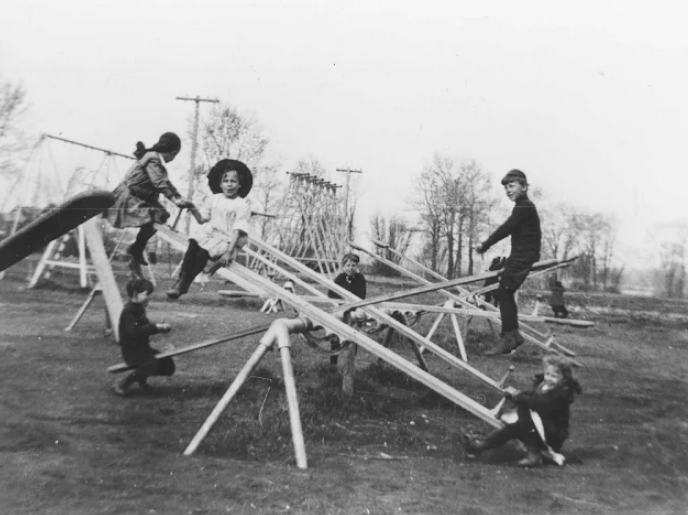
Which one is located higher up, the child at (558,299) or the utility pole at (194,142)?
the utility pole at (194,142)

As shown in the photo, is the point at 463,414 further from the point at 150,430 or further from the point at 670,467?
the point at 150,430

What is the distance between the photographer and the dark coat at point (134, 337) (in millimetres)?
4621

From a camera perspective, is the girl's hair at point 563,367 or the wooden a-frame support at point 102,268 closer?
the girl's hair at point 563,367

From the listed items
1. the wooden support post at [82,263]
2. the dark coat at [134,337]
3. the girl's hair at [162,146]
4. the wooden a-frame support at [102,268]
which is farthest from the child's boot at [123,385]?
the wooden support post at [82,263]

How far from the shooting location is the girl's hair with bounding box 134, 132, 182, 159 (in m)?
4.71

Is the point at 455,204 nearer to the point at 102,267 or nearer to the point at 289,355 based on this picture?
the point at 289,355

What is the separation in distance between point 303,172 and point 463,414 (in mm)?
5444

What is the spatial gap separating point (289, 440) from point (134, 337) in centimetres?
172

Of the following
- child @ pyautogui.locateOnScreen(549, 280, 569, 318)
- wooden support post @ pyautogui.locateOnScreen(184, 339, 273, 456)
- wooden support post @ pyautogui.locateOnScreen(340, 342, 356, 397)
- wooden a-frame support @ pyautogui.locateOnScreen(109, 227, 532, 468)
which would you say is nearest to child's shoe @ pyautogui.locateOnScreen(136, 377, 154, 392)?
wooden a-frame support @ pyautogui.locateOnScreen(109, 227, 532, 468)

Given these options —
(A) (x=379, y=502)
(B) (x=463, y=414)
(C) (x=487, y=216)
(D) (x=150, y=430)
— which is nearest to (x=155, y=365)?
(D) (x=150, y=430)

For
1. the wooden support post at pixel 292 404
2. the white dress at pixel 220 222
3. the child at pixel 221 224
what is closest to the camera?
the wooden support post at pixel 292 404

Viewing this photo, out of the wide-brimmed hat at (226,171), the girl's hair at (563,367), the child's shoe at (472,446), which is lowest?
the child's shoe at (472,446)

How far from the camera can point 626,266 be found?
19.9 feet

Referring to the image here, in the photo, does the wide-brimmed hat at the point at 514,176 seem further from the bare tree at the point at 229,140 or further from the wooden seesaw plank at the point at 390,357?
the bare tree at the point at 229,140
